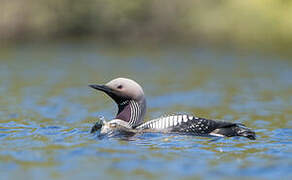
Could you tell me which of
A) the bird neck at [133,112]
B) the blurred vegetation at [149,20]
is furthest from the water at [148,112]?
the blurred vegetation at [149,20]

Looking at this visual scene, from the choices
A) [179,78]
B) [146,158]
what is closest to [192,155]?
[146,158]

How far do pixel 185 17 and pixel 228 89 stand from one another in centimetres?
1690

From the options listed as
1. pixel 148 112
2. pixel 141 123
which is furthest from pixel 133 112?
pixel 148 112

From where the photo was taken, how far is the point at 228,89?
13.5 m

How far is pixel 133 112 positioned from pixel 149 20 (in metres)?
22.9

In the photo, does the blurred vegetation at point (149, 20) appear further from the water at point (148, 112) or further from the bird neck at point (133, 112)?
the bird neck at point (133, 112)

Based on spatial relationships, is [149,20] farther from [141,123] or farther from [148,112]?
[141,123]

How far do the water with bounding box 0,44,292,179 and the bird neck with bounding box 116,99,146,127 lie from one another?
0.58 metres

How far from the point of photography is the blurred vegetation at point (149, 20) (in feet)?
93.0

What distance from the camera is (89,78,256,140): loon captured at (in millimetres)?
6926

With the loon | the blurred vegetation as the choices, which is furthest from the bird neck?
the blurred vegetation

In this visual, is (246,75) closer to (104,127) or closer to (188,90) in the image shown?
(188,90)

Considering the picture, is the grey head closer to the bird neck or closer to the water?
the bird neck

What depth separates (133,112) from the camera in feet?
24.4
